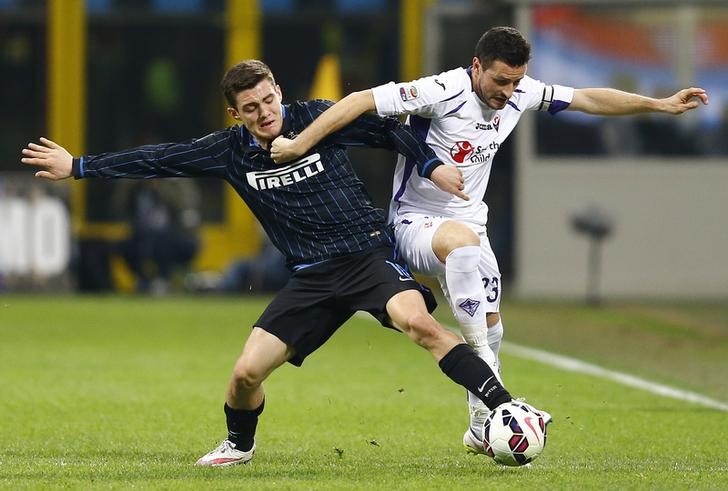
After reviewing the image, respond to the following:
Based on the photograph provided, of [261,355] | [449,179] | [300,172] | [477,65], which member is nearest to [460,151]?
[477,65]

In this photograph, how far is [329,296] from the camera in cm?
765

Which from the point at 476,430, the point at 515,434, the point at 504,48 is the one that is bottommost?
the point at 476,430

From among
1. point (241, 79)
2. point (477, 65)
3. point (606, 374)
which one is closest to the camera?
point (241, 79)

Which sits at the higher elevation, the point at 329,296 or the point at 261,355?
the point at 329,296

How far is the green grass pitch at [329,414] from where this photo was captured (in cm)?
723

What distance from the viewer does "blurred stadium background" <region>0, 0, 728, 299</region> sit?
22688mm

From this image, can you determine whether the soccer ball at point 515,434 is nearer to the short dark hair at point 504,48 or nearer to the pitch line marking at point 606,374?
the short dark hair at point 504,48

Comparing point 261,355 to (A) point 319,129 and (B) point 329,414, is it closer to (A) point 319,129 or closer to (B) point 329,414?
(A) point 319,129

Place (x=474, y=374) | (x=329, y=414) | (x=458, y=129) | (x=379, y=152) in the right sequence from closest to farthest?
(x=474, y=374)
(x=458, y=129)
(x=329, y=414)
(x=379, y=152)

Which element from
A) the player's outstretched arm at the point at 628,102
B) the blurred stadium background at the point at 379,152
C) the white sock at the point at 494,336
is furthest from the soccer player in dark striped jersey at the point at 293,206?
the blurred stadium background at the point at 379,152

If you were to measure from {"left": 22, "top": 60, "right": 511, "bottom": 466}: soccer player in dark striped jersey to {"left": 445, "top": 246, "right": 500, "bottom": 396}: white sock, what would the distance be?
15 cm

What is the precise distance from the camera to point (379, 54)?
24.9 m

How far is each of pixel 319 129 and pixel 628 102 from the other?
1656 millimetres

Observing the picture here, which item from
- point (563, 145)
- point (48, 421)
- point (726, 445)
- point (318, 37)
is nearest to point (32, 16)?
point (318, 37)
